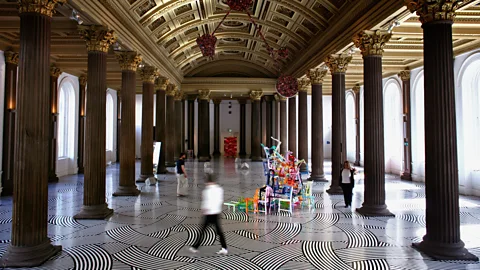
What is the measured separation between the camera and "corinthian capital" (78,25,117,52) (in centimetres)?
799

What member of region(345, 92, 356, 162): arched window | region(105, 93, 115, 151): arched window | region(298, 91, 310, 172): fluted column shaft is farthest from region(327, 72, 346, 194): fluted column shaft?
region(105, 93, 115, 151): arched window

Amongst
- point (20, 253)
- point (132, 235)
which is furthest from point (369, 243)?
point (20, 253)

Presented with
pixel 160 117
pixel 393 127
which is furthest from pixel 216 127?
pixel 393 127

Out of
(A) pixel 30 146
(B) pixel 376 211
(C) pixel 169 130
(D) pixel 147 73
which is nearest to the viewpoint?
(A) pixel 30 146

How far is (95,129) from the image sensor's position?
792 centimetres

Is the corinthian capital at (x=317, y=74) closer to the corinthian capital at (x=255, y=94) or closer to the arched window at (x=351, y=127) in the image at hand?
the corinthian capital at (x=255, y=94)

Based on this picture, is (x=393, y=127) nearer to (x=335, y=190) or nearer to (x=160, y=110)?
(x=335, y=190)

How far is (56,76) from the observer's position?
14438mm

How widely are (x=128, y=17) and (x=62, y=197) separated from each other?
21.0 ft

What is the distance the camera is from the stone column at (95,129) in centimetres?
788

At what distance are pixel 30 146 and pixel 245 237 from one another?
4.25m

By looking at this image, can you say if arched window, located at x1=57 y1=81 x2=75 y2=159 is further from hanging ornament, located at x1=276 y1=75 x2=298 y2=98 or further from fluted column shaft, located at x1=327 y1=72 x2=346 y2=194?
fluted column shaft, located at x1=327 y1=72 x2=346 y2=194

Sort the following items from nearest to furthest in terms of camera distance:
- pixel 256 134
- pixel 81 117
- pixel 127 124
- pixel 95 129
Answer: pixel 95 129 < pixel 127 124 < pixel 81 117 < pixel 256 134

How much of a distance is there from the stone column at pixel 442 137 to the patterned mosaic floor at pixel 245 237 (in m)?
0.46
